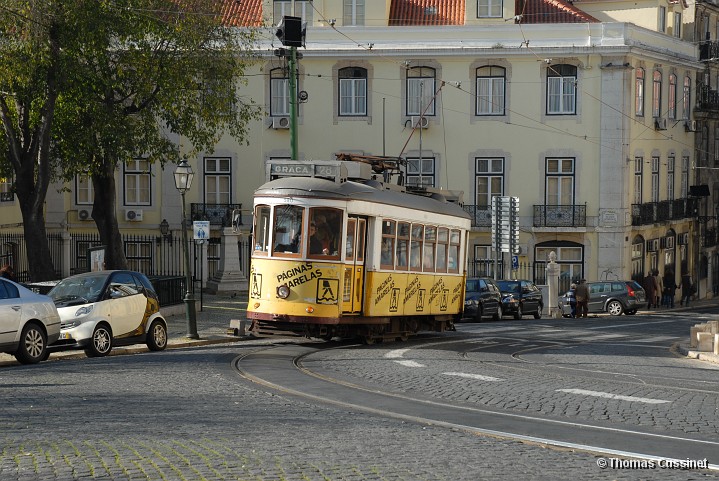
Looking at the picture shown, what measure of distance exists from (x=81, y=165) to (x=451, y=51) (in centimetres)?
2187

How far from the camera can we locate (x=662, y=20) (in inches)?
2309

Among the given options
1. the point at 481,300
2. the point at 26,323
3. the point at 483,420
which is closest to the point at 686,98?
the point at 481,300

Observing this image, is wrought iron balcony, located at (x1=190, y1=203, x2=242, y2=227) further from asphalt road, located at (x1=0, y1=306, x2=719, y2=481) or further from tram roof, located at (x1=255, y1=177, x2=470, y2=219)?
asphalt road, located at (x1=0, y1=306, x2=719, y2=481)

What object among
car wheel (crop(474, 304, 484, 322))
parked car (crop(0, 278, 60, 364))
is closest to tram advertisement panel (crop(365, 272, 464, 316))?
parked car (crop(0, 278, 60, 364))

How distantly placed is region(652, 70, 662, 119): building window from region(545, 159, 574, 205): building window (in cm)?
590

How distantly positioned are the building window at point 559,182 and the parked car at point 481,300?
11363 millimetres

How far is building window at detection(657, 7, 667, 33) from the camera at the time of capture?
58.2m

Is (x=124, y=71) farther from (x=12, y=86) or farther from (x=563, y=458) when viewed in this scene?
(x=563, y=458)

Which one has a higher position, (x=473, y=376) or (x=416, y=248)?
(x=416, y=248)

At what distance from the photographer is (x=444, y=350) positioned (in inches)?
969

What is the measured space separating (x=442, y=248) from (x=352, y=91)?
996 inches

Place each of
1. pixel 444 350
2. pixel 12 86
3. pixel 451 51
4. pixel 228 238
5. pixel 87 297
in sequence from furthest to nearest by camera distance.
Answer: pixel 451 51
pixel 228 238
pixel 12 86
pixel 444 350
pixel 87 297

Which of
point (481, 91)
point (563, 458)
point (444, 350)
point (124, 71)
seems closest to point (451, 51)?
point (481, 91)

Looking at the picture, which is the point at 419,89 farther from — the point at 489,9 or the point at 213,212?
the point at 213,212
